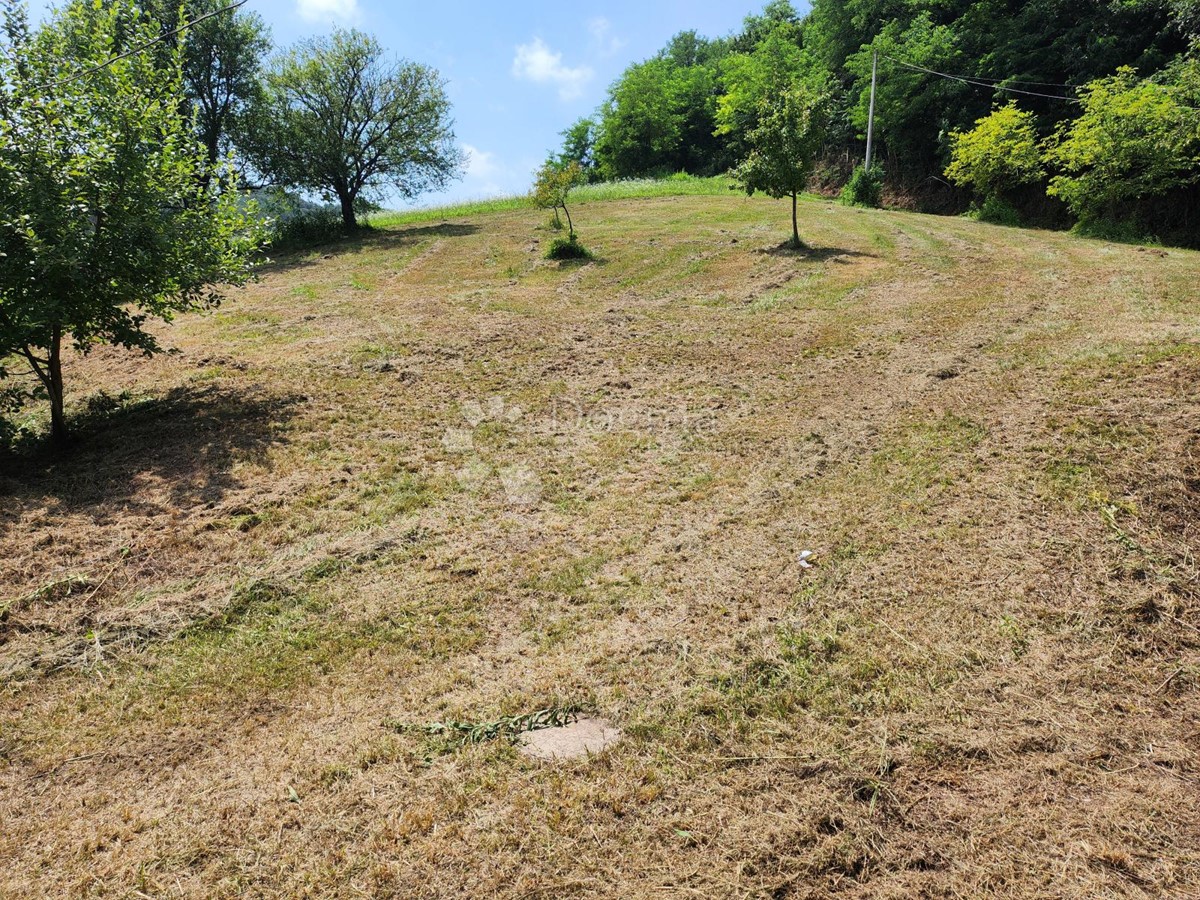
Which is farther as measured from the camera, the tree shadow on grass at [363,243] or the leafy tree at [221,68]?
the leafy tree at [221,68]

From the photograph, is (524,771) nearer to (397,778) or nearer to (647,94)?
(397,778)

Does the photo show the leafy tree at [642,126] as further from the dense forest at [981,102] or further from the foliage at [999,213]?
the foliage at [999,213]

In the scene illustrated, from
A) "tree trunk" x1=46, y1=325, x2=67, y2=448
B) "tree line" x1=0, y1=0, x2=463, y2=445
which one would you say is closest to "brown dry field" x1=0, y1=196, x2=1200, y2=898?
"tree trunk" x1=46, y1=325, x2=67, y2=448

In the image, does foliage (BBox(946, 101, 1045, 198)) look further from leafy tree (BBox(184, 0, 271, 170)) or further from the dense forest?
leafy tree (BBox(184, 0, 271, 170))

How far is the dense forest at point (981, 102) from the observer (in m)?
21.4

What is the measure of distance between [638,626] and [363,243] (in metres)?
28.2

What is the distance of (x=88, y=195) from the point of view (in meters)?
8.45

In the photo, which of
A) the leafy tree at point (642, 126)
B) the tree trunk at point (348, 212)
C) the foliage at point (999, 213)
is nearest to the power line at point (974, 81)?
the foliage at point (999, 213)

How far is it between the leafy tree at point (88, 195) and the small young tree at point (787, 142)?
1468 centimetres

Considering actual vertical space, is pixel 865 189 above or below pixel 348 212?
above

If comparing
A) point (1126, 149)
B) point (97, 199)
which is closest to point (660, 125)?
point (1126, 149)

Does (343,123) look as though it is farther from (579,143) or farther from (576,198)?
(579,143)

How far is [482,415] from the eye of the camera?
9.86 m

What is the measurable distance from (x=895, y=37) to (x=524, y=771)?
50.0 m
